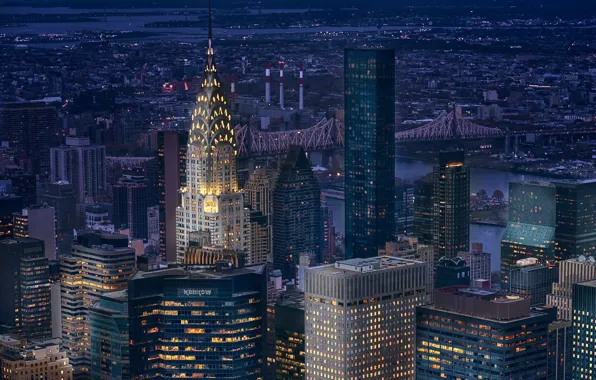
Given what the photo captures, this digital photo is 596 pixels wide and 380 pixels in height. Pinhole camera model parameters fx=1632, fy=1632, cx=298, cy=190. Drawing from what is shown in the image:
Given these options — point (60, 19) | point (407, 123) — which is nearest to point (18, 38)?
point (60, 19)

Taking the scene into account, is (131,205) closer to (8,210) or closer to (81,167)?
(8,210)

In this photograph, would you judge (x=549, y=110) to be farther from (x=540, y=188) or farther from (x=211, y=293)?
(x=211, y=293)

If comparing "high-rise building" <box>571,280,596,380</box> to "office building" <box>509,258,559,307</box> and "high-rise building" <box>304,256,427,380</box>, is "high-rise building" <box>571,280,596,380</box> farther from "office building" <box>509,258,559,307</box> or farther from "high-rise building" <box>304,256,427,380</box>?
"high-rise building" <box>304,256,427,380</box>

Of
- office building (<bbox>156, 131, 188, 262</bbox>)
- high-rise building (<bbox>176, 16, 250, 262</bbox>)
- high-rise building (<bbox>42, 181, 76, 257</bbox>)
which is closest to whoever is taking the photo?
high-rise building (<bbox>176, 16, 250, 262</bbox>)

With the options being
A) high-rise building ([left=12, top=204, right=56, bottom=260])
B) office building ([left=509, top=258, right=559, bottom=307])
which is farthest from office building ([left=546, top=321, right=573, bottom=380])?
high-rise building ([left=12, top=204, right=56, bottom=260])

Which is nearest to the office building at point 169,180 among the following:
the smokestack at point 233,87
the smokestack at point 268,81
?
the smokestack at point 233,87

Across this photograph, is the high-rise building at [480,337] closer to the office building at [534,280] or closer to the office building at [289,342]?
the office building at [289,342]
